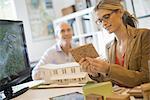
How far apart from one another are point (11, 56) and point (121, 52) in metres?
0.74

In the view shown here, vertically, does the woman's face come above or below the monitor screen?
above

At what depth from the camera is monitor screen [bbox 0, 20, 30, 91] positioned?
63.4 inches

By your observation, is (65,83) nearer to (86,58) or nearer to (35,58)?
(86,58)

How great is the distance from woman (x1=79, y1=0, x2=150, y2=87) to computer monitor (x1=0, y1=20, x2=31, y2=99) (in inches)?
19.9

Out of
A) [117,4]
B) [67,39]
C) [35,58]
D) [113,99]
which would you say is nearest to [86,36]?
[67,39]

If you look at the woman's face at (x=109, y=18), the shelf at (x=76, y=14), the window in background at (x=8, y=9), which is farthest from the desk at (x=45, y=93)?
the window in background at (x=8, y=9)

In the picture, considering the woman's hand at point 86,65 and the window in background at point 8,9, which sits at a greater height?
the window in background at point 8,9

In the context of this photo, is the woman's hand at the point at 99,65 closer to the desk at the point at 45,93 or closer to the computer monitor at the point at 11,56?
the desk at the point at 45,93

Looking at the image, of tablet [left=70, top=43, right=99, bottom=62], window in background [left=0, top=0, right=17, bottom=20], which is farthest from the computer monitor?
window in background [left=0, top=0, right=17, bottom=20]

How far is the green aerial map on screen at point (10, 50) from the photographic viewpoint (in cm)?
161

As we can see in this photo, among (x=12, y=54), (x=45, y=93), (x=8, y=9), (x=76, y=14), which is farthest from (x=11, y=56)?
(x=8, y=9)

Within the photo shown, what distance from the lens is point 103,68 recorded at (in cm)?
141

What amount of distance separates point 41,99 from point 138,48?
661 mm

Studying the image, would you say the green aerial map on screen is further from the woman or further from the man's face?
the man's face
